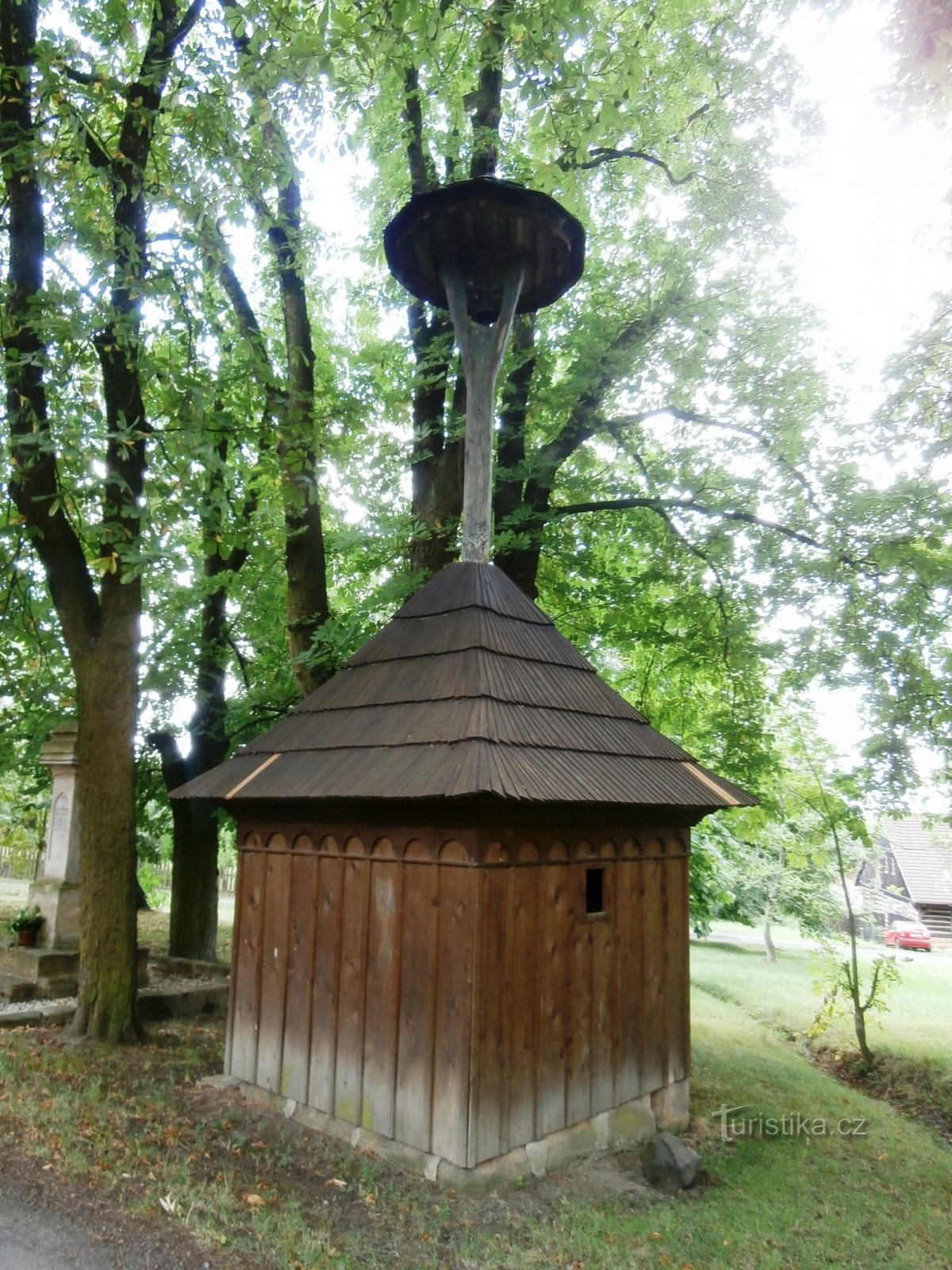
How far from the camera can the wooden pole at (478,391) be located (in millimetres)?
7348

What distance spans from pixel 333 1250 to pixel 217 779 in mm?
3481

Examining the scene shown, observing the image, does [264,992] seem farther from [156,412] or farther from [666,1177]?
[156,412]

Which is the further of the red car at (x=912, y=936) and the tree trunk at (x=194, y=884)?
the red car at (x=912, y=936)

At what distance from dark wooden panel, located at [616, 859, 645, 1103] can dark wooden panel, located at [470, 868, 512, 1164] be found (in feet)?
4.15

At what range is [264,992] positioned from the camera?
648 cm

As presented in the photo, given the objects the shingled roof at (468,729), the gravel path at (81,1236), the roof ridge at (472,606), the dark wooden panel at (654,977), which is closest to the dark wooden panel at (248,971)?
the shingled roof at (468,729)

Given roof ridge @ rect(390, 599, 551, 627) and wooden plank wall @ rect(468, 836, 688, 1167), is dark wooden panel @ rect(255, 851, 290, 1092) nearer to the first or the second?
wooden plank wall @ rect(468, 836, 688, 1167)

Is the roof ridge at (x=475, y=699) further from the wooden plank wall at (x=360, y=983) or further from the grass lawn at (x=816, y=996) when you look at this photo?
the grass lawn at (x=816, y=996)

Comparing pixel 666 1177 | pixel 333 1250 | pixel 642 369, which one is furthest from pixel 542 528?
pixel 333 1250

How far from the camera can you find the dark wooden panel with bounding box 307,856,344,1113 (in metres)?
5.86

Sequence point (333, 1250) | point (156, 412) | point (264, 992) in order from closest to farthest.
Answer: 1. point (333, 1250)
2. point (264, 992)
3. point (156, 412)

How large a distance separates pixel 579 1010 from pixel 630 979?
0.67m

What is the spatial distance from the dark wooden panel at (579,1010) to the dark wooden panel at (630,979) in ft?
1.27

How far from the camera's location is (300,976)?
6.21m
